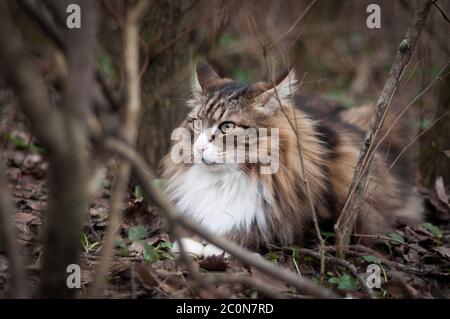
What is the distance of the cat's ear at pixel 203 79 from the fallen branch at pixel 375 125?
4.40ft

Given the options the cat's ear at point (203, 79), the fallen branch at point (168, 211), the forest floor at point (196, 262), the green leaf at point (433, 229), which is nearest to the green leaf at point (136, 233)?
the forest floor at point (196, 262)

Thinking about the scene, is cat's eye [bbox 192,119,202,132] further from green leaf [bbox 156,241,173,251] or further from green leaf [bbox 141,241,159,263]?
green leaf [bbox 141,241,159,263]

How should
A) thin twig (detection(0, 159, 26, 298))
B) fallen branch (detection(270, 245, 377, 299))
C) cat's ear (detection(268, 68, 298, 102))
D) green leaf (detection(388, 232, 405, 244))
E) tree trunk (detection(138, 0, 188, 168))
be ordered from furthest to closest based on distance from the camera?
tree trunk (detection(138, 0, 188, 168)), green leaf (detection(388, 232, 405, 244)), cat's ear (detection(268, 68, 298, 102)), fallen branch (detection(270, 245, 377, 299)), thin twig (detection(0, 159, 26, 298))

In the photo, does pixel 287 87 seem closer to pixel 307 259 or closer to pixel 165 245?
pixel 307 259

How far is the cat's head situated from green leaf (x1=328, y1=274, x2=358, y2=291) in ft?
3.12

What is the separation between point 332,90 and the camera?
26.6 feet

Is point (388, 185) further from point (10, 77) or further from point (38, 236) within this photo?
point (10, 77)

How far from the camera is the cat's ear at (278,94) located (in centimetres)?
368

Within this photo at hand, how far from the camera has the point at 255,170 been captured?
376 cm

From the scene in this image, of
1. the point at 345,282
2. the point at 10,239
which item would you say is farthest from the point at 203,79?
the point at 10,239

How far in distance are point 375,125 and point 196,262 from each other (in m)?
1.49

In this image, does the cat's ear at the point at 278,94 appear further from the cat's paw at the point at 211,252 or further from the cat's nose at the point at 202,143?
the cat's paw at the point at 211,252

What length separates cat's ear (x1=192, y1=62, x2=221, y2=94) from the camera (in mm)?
4130

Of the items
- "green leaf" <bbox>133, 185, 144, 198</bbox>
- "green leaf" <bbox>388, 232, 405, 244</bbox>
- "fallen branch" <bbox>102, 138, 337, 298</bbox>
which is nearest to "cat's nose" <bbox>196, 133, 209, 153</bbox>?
"green leaf" <bbox>133, 185, 144, 198</bbox>
